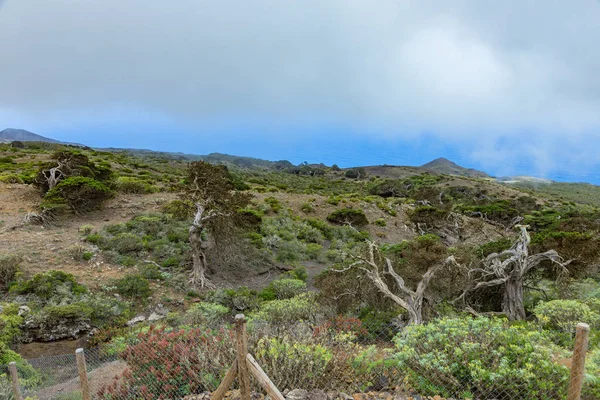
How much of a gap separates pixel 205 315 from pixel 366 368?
5650 mm

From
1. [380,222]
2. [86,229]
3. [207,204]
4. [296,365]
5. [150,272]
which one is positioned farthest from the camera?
[380,222]

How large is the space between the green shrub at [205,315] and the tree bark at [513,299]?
7483 millimetres

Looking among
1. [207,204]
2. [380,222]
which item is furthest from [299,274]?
[380,222]

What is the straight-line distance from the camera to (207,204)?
13.5 meters

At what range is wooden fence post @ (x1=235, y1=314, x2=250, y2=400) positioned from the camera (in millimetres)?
3084

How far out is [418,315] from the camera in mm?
7766

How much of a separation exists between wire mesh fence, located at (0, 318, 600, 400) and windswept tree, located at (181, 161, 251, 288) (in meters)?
7.59

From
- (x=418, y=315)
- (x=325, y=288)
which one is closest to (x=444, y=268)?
(x=418, y=315)

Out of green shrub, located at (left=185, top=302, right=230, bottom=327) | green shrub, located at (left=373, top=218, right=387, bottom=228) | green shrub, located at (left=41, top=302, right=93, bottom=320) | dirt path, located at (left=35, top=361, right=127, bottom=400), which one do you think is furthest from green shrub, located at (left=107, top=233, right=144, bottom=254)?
green shrub, located at (left=373, top=218, right=387, bottom=228)

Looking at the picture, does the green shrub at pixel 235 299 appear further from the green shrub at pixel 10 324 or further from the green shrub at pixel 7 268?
the green shrub at pixel 7 268

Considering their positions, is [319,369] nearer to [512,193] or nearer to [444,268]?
[444,268]

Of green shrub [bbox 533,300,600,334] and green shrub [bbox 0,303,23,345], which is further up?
green shrub [bbox 533,300,600,334]

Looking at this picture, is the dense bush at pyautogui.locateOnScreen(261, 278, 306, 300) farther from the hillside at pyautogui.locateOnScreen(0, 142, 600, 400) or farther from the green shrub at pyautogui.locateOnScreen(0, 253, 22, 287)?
the green shrub at pyautogui.locateOnScreen(0, 253, 22, 287)

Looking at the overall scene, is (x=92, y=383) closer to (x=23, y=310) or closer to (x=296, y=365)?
(x=296, y=365)
